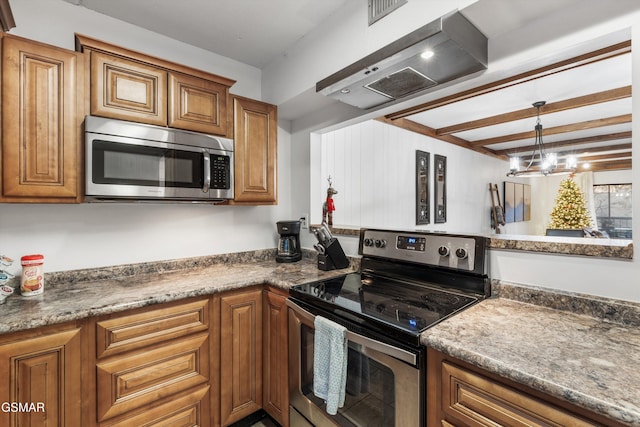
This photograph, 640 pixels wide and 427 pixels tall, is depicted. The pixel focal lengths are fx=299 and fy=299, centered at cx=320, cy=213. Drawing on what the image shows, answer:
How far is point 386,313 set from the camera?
122 centimetres

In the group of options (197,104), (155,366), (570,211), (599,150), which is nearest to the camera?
(155,366)

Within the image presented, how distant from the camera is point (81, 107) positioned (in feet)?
4.83

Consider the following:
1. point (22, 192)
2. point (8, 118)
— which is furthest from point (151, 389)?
point (8, 118)

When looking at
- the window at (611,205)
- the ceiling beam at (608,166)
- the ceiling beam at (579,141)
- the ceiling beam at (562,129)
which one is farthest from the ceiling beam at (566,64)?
the ceiling beam at (608,166)

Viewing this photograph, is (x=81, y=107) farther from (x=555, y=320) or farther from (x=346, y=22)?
(x=555, y=320)

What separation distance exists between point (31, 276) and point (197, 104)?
1223 millimetres

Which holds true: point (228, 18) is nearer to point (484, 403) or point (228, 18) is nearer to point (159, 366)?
point (159, 366)

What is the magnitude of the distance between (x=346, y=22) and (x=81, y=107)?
4.79 feet

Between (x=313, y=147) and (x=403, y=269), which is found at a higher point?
(x=313, y=147)

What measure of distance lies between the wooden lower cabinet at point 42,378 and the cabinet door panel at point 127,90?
1.05 meters

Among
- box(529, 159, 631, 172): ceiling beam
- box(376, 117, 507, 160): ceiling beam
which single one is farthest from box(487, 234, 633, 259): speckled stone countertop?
box(529, 159, 631, 172): ceiling beam

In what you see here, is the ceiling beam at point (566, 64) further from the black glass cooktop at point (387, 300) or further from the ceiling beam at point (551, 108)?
the ceiling beam at point (551, 108)

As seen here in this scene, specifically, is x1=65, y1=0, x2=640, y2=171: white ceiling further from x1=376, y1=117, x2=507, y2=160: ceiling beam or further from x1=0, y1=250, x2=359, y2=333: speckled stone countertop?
x1=0, y1=250, x2=359, y2=333: speckled stone countertop

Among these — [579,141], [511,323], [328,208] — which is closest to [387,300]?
[511,323]
